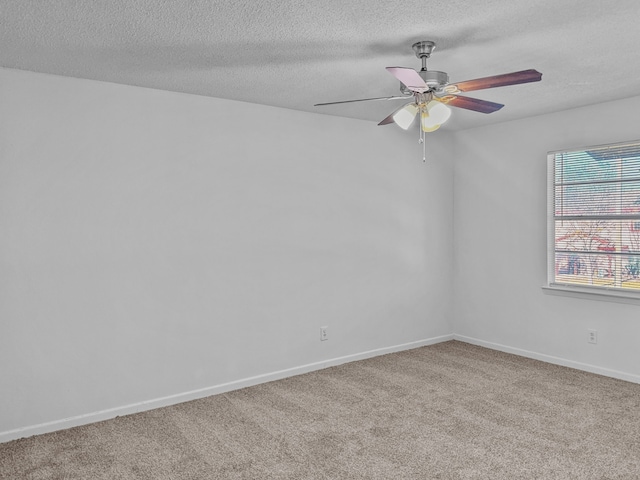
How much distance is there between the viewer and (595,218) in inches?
168

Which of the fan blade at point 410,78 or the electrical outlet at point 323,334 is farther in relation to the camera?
Result: the electrical outlet at point 323,334

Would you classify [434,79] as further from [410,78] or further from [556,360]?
[556,360]

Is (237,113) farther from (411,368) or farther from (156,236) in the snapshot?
(411,368)

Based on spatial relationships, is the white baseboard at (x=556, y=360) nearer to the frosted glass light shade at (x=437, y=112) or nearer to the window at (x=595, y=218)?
the window at (x=595, y=218)

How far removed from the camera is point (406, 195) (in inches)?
198

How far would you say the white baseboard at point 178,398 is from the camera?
10.2 ft

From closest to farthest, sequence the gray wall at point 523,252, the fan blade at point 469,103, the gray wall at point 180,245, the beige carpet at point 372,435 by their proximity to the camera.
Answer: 1. the beige carpet at point 372,435
2. the fan blade at point 469,103
3. the gray wall at point 180,245
4. the gray wall at point 523,252

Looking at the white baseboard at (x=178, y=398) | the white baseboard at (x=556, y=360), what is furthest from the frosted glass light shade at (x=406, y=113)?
the white baseboard at (x=556, y=360)

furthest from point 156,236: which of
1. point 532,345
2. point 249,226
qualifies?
point 532,345

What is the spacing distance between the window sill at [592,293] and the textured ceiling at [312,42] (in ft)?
5.23

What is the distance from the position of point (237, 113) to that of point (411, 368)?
2607 mm

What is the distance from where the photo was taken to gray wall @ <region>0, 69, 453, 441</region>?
3113 millimetres

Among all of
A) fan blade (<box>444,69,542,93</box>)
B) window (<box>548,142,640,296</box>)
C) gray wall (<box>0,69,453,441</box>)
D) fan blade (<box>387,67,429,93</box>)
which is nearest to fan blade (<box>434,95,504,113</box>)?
fan blade (<box>444,69,542,93</box>)

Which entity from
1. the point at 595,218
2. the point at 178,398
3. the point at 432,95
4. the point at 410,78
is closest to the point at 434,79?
the point at 432,95
